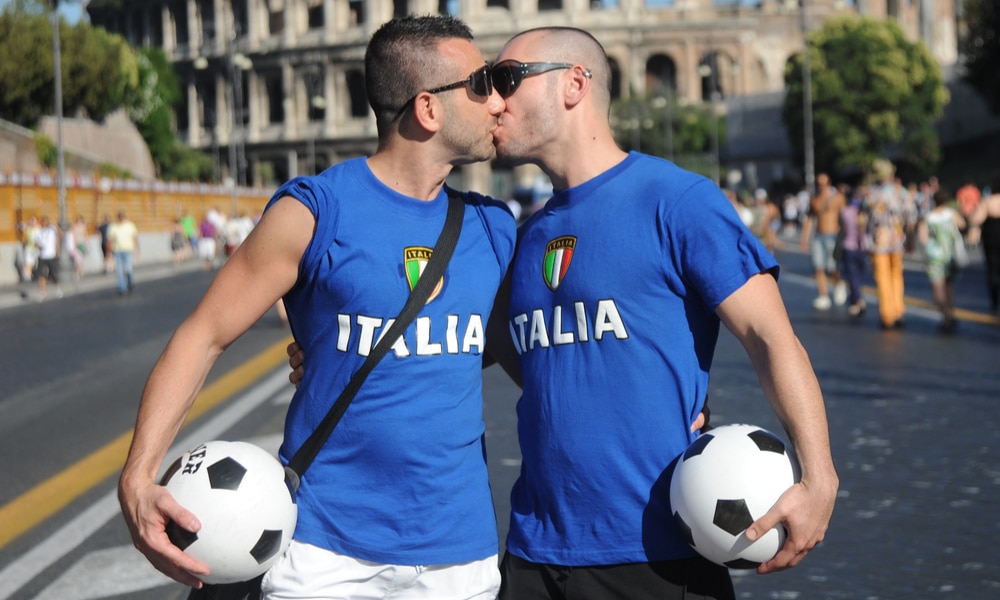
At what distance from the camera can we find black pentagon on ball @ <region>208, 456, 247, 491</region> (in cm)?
265

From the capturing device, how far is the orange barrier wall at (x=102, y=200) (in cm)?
3534

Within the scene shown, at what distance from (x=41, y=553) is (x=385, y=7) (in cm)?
9332

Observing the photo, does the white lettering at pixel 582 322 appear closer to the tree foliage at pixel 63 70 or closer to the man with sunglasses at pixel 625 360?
the man with sunglasses at pixel 625 360

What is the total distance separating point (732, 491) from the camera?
8.83 feet

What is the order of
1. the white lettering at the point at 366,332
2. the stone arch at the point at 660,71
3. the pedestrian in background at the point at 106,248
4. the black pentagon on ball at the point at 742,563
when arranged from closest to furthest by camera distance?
the black pentagon on ball at the point at 742,563 → the white lettering at the point at 366,332 → the pedestrian in background at the point at 106,248 → the stone arch at the point at 660,71

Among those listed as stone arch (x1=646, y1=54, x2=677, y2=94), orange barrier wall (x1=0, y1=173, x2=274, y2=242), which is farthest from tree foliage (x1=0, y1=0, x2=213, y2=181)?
stone arch (x1=646, y1=54, x2=677, y2=94)

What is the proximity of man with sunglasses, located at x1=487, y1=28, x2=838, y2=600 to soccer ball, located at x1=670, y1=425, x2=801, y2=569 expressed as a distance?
9 cm

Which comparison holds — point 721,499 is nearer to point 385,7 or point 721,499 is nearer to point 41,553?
point 41,553

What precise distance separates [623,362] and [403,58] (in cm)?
75

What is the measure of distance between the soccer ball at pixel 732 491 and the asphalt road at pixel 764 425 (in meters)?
2.33

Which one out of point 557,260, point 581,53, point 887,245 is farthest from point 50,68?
point 557,260

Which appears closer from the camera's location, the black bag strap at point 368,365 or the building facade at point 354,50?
the black bag strap at point 368,365

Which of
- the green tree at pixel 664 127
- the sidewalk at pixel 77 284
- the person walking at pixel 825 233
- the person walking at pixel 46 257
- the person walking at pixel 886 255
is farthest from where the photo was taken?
the green tree at pixel 664 127

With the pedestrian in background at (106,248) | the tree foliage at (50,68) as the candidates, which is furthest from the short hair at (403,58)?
the tree foliage at (50,68)
